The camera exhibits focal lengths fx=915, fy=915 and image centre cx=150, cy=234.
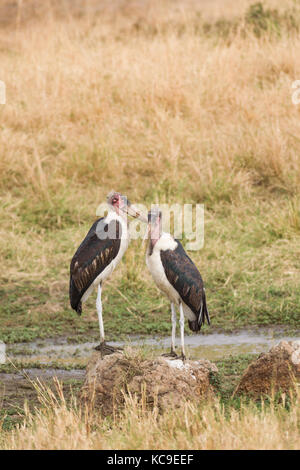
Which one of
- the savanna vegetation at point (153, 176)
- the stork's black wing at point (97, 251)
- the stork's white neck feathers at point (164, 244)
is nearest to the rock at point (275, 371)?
the savanna vegetation at point (153, 176)

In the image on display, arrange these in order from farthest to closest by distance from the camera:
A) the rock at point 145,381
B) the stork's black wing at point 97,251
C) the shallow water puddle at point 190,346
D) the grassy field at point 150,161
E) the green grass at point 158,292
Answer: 1. the grassy field at point 150,161
2. the green grass at point 158,292
3. the shallow water puddle at point 190,346
4. the stork's black wing at point 97,251
5. the rock at point 145,381

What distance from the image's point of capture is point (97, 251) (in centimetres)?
498

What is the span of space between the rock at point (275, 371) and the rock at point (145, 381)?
0.22 metres

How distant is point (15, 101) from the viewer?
10.0 meters

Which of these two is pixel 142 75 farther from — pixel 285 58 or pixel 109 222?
pixel 109 222

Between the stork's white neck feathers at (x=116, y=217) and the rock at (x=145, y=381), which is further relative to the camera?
the stork's white neck feathers at (x=116, y=217)

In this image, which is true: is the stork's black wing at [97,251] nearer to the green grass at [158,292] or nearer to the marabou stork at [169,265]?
the marabou stork at [169,265]

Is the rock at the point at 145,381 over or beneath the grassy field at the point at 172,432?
over

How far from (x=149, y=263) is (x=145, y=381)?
24.2 inches

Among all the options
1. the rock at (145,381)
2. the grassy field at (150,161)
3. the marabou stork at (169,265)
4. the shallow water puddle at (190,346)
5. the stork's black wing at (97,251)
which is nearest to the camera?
the rock at (145,381)

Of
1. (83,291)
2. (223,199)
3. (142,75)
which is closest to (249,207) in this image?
(223,199)

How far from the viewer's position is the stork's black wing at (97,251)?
4957 mm

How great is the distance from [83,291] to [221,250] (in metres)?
2.51

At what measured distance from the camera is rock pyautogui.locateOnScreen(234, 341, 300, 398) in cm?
464
